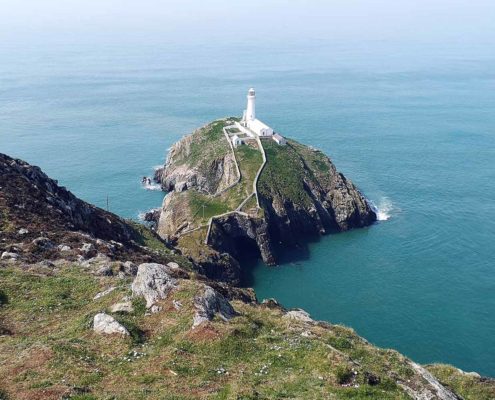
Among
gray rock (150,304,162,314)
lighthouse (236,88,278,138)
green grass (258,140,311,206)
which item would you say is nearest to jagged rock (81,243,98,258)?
gray rock (150,304,162,314)

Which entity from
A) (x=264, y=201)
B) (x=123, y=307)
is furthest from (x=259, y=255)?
(x=123, y=307)

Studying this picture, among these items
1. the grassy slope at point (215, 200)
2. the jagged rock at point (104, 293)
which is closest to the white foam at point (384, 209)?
the grassy slope at point (215, 200)

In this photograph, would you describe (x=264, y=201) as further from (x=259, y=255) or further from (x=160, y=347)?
(x=160, y=347)

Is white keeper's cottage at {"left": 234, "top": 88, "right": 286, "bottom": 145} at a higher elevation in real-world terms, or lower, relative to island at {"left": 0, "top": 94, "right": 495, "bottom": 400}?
higher

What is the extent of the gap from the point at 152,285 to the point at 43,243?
20.3 m

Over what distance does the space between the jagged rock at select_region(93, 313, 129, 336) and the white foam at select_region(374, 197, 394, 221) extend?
9471cm

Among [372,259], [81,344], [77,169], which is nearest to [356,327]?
[372,259]

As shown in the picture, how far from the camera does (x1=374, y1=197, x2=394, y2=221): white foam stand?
121m

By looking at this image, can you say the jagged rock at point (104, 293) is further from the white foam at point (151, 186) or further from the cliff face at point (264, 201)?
the white foam at point (151, 186)

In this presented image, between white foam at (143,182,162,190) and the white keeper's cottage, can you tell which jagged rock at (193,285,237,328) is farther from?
white foam at (143,182,162,190)

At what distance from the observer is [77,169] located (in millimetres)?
149375

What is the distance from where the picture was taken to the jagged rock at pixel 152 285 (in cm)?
3697

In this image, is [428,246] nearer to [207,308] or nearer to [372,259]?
[372,259]

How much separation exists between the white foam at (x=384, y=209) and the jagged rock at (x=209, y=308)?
88640mm
